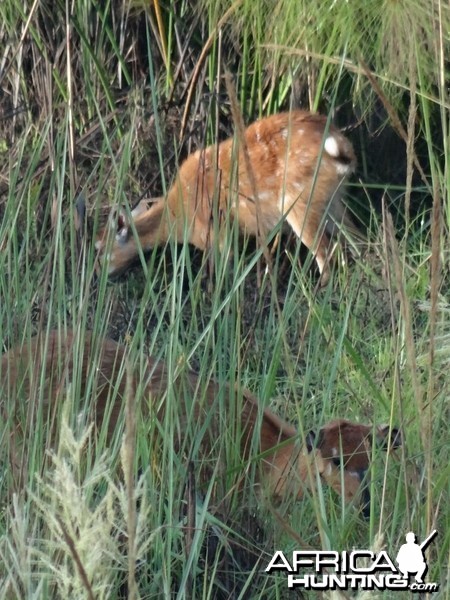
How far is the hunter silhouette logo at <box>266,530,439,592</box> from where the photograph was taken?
4.55ft

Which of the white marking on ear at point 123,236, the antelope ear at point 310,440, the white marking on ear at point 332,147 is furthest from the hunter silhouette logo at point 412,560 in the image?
the white marking on ear at point 123,236

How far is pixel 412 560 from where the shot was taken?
1396 mm

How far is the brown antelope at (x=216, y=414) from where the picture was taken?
5.62 feet

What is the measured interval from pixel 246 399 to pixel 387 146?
313 cm

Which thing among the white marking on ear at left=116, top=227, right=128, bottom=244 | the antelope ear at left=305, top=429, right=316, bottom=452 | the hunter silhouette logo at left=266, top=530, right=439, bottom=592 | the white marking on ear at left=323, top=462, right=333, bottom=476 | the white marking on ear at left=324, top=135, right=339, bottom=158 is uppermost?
the hunter silhouette logo at left=266, top=530, right=439, bottom=592

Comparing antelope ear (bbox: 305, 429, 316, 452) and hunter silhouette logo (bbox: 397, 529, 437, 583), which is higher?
hunter silhouette logo (bbox: 397, 529, 437, 583)

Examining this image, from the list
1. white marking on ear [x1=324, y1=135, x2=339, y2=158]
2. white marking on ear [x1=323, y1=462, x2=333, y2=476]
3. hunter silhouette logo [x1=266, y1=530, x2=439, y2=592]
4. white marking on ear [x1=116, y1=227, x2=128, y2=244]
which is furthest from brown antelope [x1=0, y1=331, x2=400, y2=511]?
white marking on ear [x1=116, y1=227, x2=128, y2=244]

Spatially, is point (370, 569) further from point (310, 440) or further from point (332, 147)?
point (332, 147)

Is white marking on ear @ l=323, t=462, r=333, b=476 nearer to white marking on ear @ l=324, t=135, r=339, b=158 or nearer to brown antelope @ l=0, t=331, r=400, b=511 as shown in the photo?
brown antelope @ l=0, t=331, r=400, b=511

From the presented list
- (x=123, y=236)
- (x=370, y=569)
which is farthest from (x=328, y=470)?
(x=123, y=236)

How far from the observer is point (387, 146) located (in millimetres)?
5176

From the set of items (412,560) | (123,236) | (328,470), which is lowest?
(123,236)

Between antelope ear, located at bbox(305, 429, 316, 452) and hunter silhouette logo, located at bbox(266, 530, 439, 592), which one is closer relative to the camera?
hunter silhouette logo, located at bbox(266, 530, 439, 592)

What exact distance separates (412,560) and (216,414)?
647 mm
